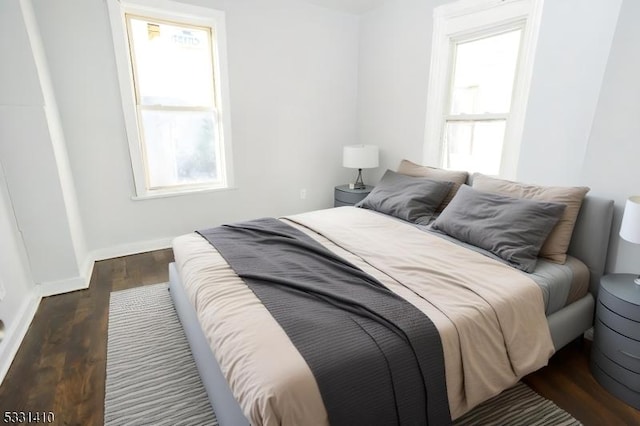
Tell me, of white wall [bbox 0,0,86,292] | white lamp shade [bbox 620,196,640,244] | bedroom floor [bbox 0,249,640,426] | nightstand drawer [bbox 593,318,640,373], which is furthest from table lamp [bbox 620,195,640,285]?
white wall [bbox 0,0,86,292]

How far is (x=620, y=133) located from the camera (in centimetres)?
175

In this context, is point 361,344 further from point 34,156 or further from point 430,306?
point 34,156

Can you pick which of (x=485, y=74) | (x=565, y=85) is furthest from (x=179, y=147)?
(x=565, y=85)

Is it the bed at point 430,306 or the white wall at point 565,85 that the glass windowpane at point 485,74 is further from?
the bed at point 430,306

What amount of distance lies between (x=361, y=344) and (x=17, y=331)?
2.23 metres

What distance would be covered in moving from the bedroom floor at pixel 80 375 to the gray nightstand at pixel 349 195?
218 centimetres

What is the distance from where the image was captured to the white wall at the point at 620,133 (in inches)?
65.7

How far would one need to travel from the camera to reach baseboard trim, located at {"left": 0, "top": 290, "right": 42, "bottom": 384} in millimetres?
1744

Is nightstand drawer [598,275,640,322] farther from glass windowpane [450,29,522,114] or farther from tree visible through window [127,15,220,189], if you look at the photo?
tree visible through window [127,15,220,189]

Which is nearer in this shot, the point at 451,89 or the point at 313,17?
the point at 451,89

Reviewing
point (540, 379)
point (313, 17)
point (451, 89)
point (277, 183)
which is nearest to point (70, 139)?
point (277, 183)

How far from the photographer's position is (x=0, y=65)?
2.05m

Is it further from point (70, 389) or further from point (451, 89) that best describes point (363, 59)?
point (70, 389)

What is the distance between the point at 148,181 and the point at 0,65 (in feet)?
4.47
